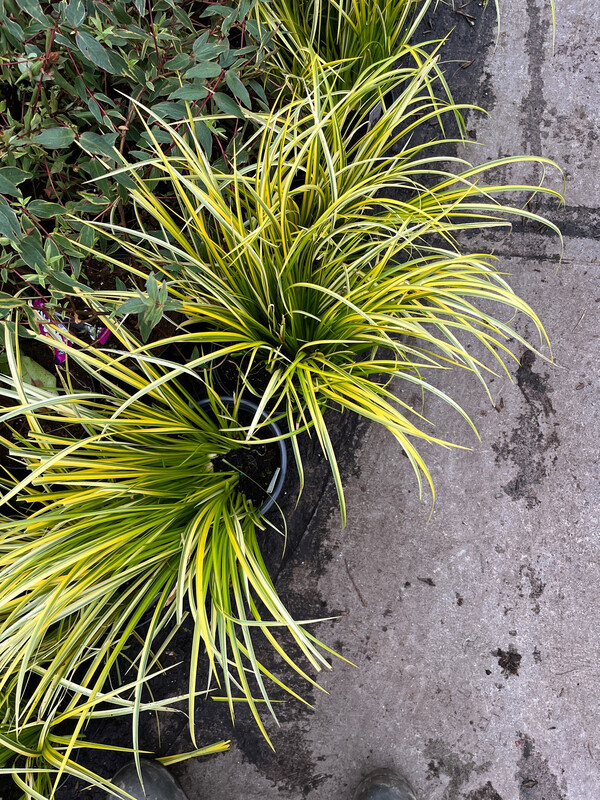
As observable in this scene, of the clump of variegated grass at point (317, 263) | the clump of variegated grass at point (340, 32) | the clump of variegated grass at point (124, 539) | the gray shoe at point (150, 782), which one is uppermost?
the clump of variegated grass at point (340, 32)

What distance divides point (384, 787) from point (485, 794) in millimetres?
277

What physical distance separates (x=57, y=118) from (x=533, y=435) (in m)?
1.29

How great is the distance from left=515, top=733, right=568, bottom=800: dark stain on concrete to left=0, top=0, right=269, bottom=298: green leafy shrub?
1494mm

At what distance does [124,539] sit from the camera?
0.86 metres

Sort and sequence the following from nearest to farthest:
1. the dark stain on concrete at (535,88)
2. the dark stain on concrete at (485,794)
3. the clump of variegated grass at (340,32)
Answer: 1. the clump of variegated grass at (340,32)
2. the dark stain on concrete at (485,794)
3. the dark stain on concrete at (535,88)

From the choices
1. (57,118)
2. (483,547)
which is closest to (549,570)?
(483,547)

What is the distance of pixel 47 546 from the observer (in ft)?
2.84

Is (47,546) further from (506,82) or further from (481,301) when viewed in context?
(506,82)

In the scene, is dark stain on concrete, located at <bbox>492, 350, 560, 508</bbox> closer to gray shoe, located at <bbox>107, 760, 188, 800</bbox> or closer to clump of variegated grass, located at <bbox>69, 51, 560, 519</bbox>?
clump of variegated grass, located at <bbox>69, 51, 560, 519</bbox>

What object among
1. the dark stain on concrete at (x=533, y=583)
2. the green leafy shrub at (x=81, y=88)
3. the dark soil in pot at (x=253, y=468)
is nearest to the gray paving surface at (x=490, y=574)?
the dark stain on concrete at (x=533, y=583)

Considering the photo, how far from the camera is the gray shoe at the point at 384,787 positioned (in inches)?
46.2

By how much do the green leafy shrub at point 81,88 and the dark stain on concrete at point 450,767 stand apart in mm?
1358

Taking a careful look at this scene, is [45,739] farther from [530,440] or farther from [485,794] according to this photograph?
[530,440]

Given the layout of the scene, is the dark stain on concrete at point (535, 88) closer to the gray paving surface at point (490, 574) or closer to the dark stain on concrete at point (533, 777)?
the gray paving surface at point (490, 574)
